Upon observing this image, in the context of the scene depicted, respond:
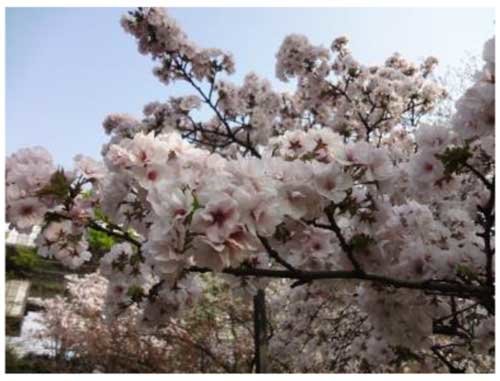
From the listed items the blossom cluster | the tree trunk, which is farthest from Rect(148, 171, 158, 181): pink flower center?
the tree trunk

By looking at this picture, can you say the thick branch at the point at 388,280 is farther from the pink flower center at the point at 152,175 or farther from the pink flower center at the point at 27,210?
the pink flower center at the point at 27,210

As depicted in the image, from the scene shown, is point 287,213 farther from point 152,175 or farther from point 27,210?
point 27,210

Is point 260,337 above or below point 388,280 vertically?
below

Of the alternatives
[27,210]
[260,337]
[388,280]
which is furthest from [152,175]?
[260,337]

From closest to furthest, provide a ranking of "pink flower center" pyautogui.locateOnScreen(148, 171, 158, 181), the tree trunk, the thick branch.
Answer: "pink flower center" pyautogui.locateOnScreen(148, 171, 158, 181) < the thick branch < the tree trunk

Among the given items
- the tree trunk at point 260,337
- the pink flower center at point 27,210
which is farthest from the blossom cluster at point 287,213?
the tree trunk at point 260,337

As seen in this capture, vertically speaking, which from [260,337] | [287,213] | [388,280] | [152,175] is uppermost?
[152,175]

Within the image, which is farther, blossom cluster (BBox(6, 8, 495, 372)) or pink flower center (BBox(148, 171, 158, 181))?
pink flower center (BBox(148, 171, 158, 181))

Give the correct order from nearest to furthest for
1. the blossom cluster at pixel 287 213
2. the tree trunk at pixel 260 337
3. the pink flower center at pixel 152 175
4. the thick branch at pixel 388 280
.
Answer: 1. the blossom cluster at pixel 287 213
2. the pink flower center at pixel 152 175
3. the thick branch at pixel 388 280
4. the tree trunk at pixel 260 337

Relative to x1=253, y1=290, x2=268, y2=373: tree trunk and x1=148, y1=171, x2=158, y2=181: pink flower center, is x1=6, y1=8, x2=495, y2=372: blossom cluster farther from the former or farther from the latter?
x1=253, y1=290, x2=268, y2=373: tree trunk

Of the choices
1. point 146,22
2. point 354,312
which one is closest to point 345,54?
point 146,22

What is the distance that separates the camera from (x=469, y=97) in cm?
186

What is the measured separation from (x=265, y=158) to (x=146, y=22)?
13.5 ft

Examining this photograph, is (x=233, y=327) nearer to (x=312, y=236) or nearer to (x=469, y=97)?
(x=312, y=236)
